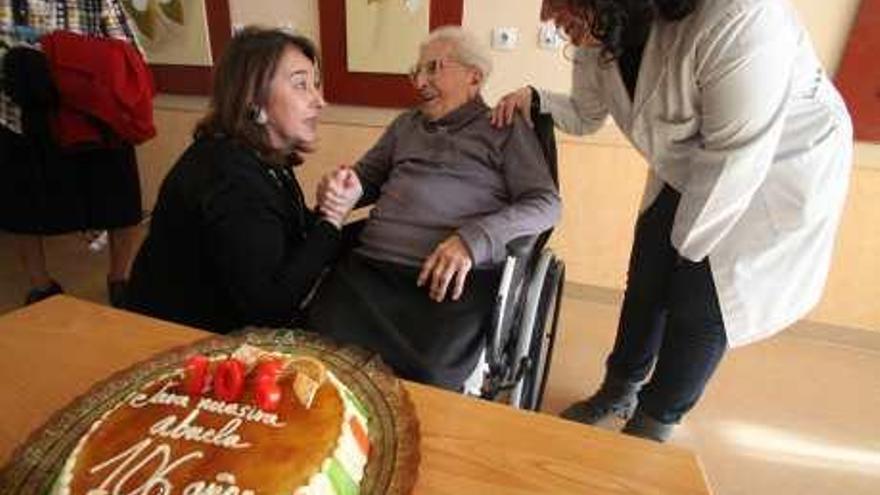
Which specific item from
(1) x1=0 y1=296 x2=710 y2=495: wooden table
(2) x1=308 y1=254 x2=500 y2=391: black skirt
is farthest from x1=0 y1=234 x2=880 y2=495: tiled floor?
(1) x1=0 y1=296 x2=710 y2=495: wooden table

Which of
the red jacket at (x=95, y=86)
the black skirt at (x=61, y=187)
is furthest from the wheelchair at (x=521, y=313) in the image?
the black skirt at (x=61, y=187)

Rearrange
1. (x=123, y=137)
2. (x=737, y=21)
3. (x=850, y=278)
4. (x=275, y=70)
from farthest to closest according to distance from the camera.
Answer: (x=850, y=278) < (x=123, y=137) < (x=275, y=70) < (x=737, y=21)

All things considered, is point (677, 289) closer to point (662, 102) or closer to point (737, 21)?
point (662, 102)

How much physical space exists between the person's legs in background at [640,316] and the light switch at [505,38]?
1.09 meters

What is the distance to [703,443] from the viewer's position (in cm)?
160

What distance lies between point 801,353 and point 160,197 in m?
2.23

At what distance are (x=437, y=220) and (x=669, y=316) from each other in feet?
1.91

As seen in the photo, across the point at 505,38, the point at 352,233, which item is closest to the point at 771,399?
the point at 352,233

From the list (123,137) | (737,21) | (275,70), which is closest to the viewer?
(737,21)

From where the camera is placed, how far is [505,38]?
217 centimetres

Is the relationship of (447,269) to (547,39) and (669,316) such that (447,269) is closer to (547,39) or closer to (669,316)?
(669,316)

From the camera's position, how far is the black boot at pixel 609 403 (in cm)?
160

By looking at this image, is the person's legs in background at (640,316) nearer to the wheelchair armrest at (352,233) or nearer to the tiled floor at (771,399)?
the tiled floor at (771,399)

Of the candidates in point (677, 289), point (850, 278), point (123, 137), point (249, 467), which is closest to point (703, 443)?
point (677, 289)
